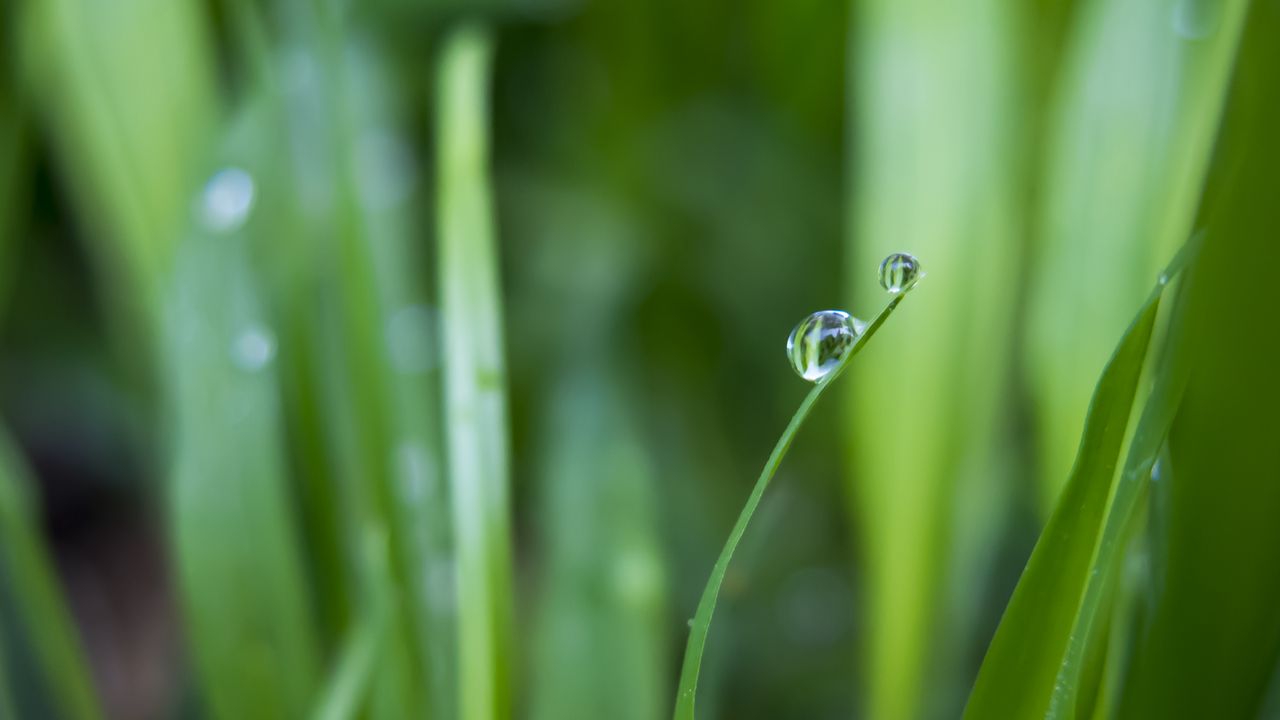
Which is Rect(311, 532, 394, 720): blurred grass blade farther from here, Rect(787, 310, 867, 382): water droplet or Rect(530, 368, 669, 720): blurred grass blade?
Rect(787, 310, 867, 382): water droplet

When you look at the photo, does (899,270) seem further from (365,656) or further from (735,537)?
(365,656)

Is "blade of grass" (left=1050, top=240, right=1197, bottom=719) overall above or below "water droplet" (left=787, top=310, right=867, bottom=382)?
below

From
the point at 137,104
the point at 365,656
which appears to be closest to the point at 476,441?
the point at 365,656

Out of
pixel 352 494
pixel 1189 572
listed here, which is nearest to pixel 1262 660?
pixel 1189 572

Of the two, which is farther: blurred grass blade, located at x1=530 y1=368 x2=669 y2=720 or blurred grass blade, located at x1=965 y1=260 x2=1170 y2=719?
blurred grass blade, located at x1=530 y1=368 x2=669 y2=720

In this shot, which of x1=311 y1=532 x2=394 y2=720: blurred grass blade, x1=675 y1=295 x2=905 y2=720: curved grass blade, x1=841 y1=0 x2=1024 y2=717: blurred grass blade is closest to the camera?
x1=675 y1=295 x2=905 y2=720: curved grass blade

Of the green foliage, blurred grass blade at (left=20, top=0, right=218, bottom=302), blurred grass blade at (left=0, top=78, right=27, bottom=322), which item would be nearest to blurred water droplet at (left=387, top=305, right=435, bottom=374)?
the green foliage
